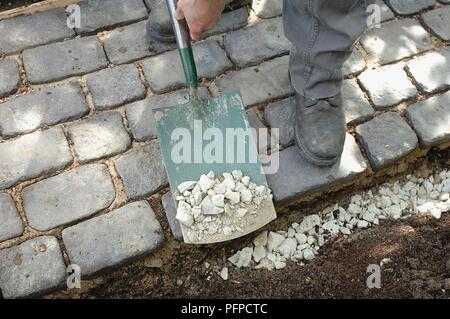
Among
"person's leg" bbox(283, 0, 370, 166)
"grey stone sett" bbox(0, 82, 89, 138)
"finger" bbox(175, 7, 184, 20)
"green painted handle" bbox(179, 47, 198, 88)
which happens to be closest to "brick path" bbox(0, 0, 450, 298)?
"grey stone sett" bbox(0, 82, 89, 138)

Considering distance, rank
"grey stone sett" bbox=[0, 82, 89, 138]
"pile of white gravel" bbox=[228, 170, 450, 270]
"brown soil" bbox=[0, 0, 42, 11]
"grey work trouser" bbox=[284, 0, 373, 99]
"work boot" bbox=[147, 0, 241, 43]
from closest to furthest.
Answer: "grey work trouser" bbox=[284, 0, 373, 99], "pile of white gravel" bbox=[228, 170, 450, 270], "grey stone sett" bbox=[0, 82, 89, 138], "work boot" bbox=[147, 0, 241, 43], "brown soil" bbox=[0, 0, 42, 11]

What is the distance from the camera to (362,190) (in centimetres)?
263

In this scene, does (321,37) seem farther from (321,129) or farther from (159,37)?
(159,37)

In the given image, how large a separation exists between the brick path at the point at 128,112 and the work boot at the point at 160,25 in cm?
6

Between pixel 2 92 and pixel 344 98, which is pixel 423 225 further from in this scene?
pixel 2 92

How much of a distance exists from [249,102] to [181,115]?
15.6 inches

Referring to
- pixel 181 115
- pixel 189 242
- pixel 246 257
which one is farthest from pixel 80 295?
pixel 181 115

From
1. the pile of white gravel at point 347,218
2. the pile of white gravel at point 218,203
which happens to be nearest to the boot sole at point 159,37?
the pile of white gravel at point 218,203

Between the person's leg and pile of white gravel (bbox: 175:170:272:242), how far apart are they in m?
0.36

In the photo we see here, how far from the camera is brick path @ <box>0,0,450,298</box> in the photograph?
2.30 m

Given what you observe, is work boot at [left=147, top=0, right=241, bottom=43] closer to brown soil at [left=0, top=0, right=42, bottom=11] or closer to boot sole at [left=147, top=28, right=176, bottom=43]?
boot sole at [left=147, top=28, right=176, bottom=43]

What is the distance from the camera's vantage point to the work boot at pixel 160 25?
111 inches
